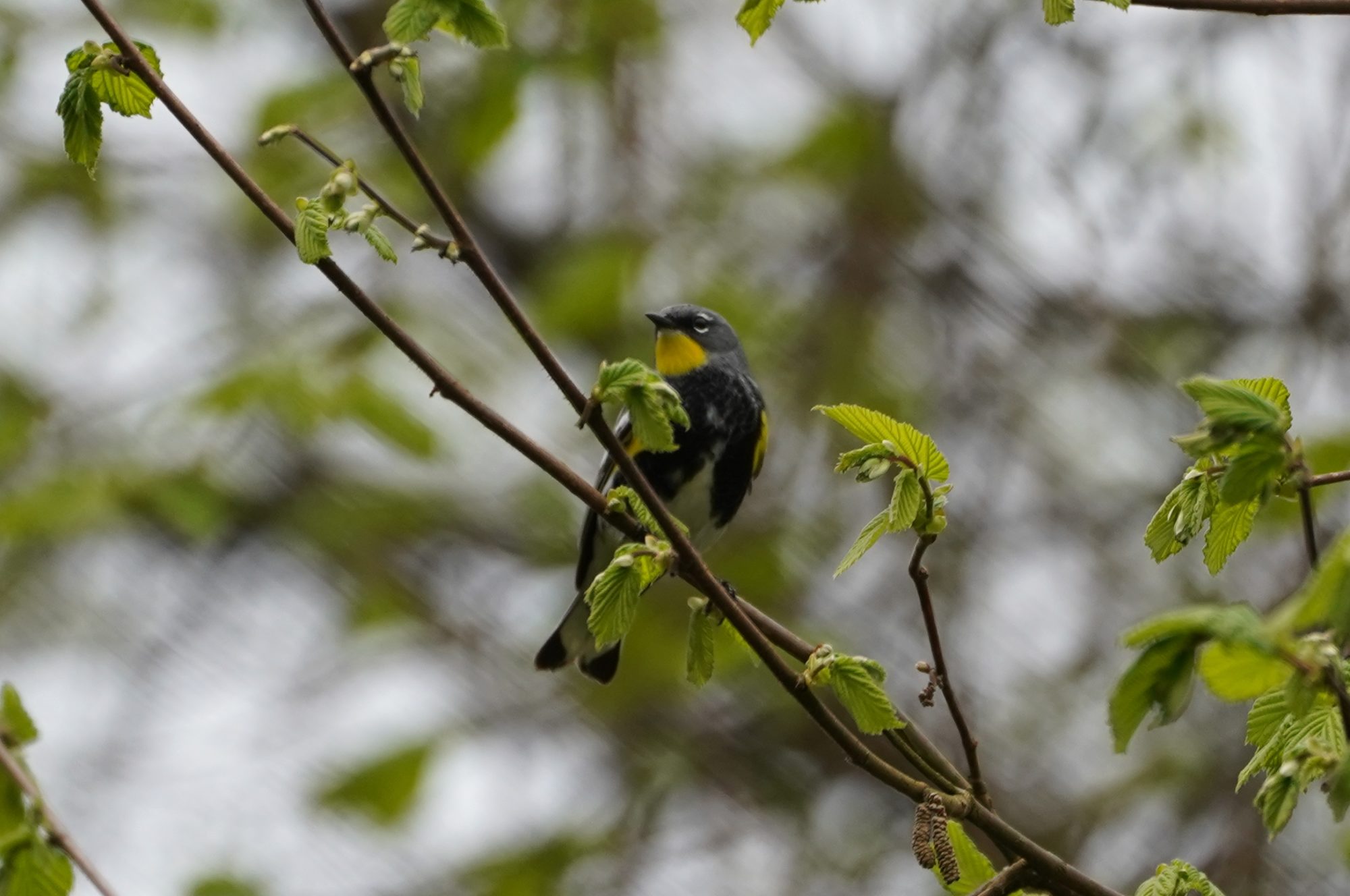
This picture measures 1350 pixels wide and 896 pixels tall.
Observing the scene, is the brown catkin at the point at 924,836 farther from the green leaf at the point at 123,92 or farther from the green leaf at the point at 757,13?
the green leaf at the point at 123,92

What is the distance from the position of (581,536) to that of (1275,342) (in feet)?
10.7

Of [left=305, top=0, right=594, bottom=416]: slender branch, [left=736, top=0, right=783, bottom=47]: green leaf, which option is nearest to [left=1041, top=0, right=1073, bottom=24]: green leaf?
[left=736, top=0, right=783, bottom=47]: green leaf

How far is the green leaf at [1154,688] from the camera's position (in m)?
1.16

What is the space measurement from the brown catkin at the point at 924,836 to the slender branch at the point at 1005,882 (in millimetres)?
71

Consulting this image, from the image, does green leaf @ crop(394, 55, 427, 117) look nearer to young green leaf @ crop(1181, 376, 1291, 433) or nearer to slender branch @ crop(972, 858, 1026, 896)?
young green leaf @ crop(1181, 376, 1291, 433)

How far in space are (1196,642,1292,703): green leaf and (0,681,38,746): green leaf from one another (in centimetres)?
141

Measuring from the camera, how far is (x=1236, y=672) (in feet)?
3.88

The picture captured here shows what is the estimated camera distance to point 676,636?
20.2 feet

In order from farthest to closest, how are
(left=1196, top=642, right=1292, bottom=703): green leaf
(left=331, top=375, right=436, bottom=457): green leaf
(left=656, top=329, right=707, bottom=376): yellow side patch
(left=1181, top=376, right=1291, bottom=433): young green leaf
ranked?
(left=331, top=375, right=436, bottom=457): green leaf
(left=656, top=329, right=707, bottom=376): yellow side patch
(left=1181, top=376, right=1291, bottom=433): young green leaf
(left=1196, top=642, right=1292, bottom=703): green leaf

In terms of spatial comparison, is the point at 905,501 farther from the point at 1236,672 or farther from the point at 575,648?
the point at 575,648

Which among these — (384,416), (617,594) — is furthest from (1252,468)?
(384,416)

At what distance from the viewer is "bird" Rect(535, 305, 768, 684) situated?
3.57 metres

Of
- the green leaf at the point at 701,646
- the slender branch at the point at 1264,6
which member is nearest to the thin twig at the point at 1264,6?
the slender branch at the point at 1264,6

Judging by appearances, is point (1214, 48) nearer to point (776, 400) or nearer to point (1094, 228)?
point (1094, 228)
